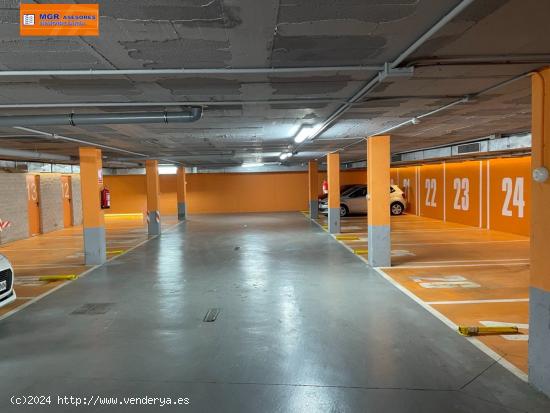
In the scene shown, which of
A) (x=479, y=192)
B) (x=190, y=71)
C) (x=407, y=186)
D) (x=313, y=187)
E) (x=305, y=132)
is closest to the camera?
(x=190, y=71)

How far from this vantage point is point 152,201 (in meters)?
15.3

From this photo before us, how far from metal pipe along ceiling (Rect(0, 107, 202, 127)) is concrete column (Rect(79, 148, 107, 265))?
4.37 metres

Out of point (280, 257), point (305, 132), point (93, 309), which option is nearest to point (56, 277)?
point (93, 309)

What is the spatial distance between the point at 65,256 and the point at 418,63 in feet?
34.0

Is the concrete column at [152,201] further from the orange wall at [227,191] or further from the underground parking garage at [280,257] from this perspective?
the orange wall at [227,191]

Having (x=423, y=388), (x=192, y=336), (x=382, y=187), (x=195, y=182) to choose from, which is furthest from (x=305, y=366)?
(x=195, y=182)

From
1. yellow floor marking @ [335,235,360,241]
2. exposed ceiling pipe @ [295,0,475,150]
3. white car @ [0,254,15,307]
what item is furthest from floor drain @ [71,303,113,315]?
yellow floor marking @ [335,235,360,241]

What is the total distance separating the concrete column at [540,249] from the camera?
3609mm

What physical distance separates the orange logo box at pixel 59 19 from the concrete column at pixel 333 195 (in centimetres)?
1214

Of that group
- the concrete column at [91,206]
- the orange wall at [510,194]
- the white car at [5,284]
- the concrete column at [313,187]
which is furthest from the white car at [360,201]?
the white car at [5,284]

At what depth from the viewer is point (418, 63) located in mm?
3871

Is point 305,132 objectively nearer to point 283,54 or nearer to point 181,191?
point 283,54

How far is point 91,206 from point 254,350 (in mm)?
7055

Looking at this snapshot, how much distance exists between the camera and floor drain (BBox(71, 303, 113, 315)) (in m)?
6.08
